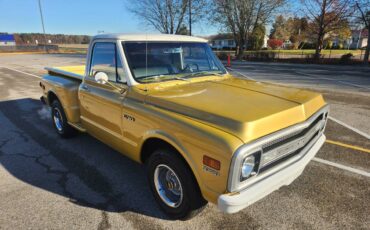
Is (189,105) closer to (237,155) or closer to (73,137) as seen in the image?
(237,155)

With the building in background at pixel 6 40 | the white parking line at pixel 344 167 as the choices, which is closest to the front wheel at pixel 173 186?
the white parking line at pixel 344 167

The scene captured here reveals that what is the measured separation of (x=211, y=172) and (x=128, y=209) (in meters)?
1.41

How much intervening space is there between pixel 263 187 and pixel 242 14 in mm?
32391

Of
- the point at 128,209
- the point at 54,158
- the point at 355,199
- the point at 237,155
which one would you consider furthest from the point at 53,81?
the point at 355,199

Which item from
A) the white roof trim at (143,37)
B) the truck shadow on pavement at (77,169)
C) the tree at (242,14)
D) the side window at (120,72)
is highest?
the tree at (242,14)

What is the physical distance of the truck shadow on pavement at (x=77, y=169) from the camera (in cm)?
339

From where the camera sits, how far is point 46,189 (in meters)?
3.66

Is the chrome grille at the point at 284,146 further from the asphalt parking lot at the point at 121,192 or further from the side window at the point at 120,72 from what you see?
the side window at the point at 120,72

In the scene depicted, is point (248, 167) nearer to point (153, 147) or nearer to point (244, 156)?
point (244, 156)

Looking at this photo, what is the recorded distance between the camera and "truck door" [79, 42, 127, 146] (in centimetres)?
353

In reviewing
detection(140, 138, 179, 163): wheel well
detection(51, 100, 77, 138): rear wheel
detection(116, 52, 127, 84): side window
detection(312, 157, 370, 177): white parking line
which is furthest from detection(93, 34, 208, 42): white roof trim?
→ detection(312, 157, 370, 177): white parking line

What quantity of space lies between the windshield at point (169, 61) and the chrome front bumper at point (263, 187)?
1.76 meters

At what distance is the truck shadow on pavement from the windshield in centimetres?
149

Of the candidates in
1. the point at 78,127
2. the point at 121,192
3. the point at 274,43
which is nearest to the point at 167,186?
the point at 121,192
